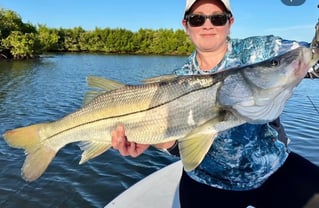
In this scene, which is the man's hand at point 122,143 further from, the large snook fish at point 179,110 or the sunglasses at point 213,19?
the sunglasses at point 213,19

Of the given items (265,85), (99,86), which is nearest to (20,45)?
(99,86)

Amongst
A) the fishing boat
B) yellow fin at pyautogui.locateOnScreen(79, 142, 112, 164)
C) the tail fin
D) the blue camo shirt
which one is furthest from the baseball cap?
the fishing boat

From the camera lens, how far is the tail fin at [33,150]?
3051 millimetres

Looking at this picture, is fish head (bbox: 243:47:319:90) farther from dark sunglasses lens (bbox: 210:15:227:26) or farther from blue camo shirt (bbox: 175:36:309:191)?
dark sunglasses lens (bbox: 210:15:227:26)

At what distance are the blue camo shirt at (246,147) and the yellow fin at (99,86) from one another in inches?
26.3

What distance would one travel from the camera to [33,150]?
309 cm

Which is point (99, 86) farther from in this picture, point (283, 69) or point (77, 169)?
point (77, 169)

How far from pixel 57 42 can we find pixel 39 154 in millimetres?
81178

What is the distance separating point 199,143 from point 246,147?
22.2 inches

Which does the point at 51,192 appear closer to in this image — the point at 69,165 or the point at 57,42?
the point at 69,165

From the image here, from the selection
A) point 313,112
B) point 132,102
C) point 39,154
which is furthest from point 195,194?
point 313,112

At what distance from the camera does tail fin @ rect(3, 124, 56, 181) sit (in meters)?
3.05

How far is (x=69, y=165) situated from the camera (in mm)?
8742

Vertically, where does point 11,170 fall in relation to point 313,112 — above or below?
above
